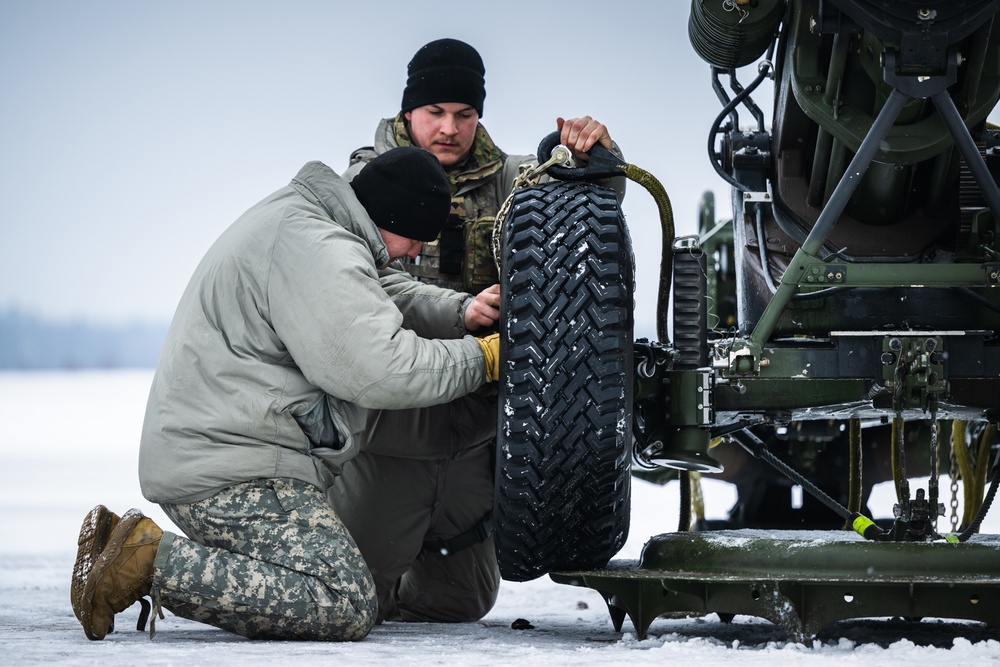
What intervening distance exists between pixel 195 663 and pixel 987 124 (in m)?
2.84

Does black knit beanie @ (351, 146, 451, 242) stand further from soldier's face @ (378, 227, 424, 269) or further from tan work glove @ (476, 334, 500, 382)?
tan work glove @ (476, 334, 500, 382)

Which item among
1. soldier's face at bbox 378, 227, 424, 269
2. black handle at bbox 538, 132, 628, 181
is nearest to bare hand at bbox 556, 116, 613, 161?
black handle at bbox 538, 132, 628, 181

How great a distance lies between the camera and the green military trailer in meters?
3.11

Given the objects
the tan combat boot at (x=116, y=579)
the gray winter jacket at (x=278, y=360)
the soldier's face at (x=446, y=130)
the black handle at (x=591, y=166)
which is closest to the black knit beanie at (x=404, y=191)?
the gray winter jacket at (x=278, y=360)

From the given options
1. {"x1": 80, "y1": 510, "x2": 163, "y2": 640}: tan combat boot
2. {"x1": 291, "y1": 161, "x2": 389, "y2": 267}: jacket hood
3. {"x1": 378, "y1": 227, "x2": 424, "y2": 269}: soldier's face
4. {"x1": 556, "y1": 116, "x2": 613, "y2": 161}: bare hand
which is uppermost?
{"x1": 556, "y1": 116, "x2": 613, "y2": 161}: bare hand

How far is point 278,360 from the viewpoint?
134 inches

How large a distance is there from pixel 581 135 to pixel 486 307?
566 millimetres

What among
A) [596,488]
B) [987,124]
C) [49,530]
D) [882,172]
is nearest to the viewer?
[596,488]

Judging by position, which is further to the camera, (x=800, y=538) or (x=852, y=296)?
(x=852, y=296)

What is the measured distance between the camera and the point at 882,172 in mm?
3723

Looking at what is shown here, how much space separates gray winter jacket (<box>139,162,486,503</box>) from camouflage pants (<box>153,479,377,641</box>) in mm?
69

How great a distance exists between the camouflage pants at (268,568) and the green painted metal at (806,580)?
1.83 feet

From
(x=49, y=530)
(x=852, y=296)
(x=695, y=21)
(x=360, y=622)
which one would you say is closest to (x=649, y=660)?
(x=360, y=622)

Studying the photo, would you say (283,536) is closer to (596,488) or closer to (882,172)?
(596,488)
